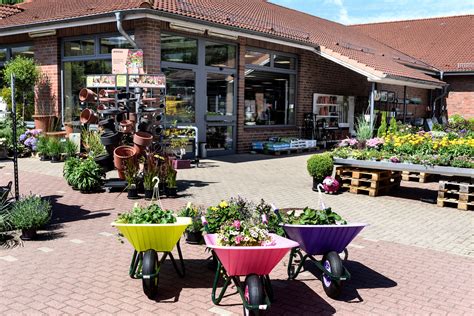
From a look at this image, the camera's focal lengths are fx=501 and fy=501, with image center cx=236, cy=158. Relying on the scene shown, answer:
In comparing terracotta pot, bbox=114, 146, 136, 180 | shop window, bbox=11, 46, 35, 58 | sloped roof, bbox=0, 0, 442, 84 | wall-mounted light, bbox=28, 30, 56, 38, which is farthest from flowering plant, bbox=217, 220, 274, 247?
shop window, bbox=11, 46, 35, 58

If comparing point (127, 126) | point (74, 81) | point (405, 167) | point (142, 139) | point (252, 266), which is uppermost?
point (74, 81)

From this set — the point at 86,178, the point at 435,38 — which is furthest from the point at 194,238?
the point at 435,38

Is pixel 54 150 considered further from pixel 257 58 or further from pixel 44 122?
pixel 257 58

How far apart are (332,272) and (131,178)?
5.13m

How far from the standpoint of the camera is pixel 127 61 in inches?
463

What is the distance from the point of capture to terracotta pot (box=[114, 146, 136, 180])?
29.5 feet

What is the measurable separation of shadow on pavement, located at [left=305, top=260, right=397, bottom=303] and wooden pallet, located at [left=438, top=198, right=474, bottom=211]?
3.92 metres

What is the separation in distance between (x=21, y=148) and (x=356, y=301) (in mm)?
12519

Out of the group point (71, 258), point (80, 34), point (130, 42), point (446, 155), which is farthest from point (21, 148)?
point (446, 155)

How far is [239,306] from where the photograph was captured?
4.30 meters

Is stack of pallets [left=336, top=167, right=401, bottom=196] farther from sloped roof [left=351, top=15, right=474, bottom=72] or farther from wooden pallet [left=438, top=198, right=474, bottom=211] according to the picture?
sloped roof [left=351, top=15, right=474, bottom=72]

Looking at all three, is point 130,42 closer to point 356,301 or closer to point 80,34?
point 80,34

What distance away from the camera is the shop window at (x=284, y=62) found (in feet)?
58.4

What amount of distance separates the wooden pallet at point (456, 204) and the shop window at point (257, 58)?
30.1ft
